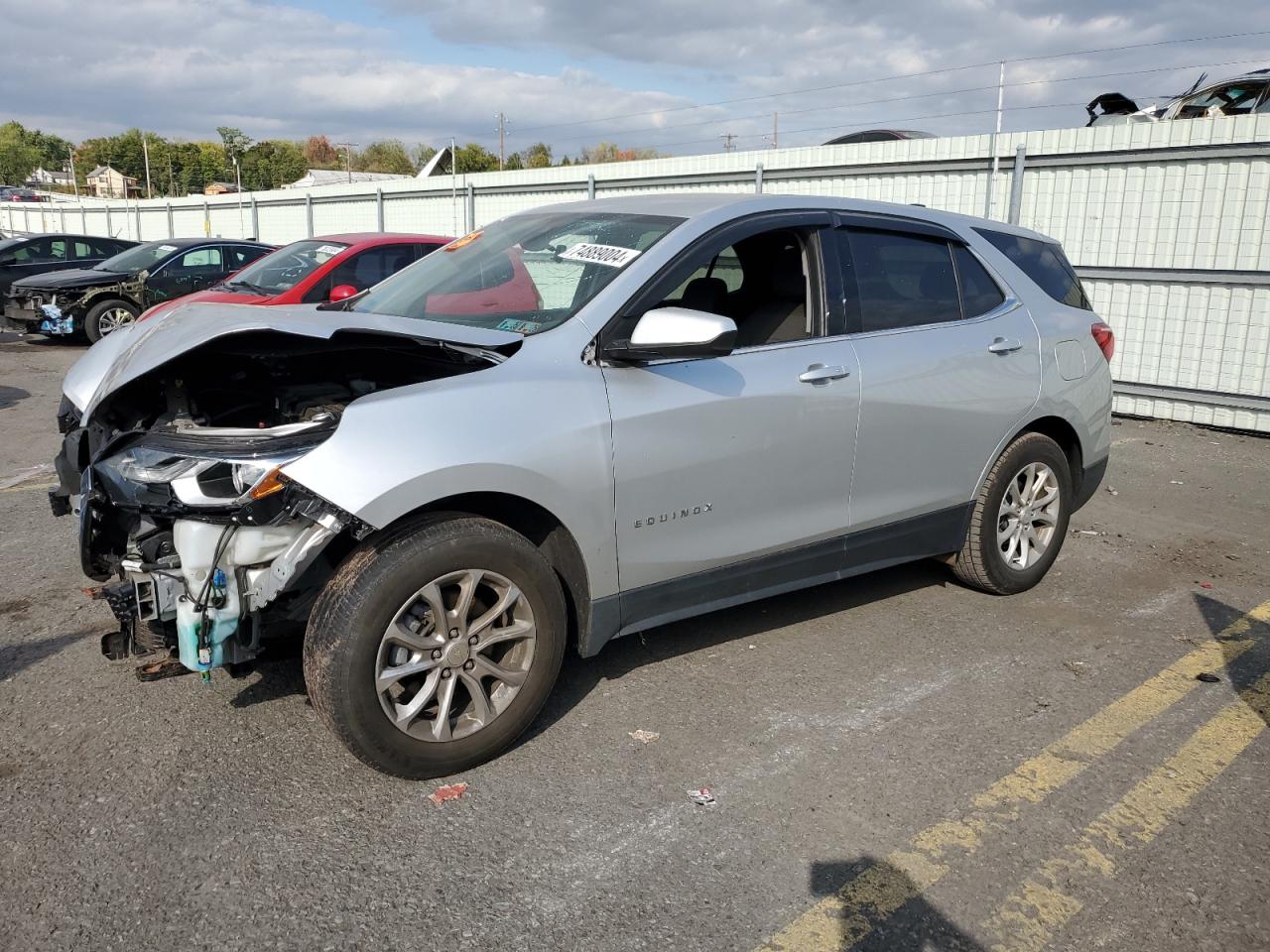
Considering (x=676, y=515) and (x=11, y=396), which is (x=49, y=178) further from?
(x=676, y=515)

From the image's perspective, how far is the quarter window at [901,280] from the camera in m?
4.25

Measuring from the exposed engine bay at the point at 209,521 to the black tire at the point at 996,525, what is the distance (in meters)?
2.62

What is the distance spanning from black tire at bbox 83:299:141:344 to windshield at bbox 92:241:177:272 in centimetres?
63

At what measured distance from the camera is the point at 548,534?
3.44 m

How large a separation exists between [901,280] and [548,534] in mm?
2055

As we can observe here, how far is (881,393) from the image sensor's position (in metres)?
4.13

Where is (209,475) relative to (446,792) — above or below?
above

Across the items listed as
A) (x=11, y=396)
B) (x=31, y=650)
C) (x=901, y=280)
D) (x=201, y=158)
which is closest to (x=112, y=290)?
(x=11, y=396)

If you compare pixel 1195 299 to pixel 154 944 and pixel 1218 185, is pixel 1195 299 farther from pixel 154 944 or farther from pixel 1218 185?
pixel 154 944

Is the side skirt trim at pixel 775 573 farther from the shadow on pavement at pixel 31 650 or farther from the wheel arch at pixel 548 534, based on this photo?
the shadow on pavement at pixel 31 650

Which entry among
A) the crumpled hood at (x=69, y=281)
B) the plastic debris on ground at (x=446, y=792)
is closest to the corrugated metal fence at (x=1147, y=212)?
the plastic debris on ground at (x=446, y=792)

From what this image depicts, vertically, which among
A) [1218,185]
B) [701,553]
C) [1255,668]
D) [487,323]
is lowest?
[1255,668]

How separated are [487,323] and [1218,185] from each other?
8.60m

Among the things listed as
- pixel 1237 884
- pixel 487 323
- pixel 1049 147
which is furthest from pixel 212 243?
pixel 1237 884
